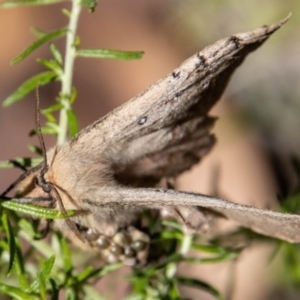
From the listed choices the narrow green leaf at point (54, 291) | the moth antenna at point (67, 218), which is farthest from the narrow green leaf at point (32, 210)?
the narrow green leaf at point (54, 291)

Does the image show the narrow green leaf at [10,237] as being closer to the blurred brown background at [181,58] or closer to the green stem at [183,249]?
the green stem at [183,249]

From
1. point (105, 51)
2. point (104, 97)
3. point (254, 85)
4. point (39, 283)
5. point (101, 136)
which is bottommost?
point (39, 283)

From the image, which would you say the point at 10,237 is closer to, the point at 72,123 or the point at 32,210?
the point at 32,210

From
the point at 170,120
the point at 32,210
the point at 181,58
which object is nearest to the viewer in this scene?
the point at 32,210

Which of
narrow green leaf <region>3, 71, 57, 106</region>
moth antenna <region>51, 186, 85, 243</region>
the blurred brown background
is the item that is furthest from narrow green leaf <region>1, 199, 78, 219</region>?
the blurred brown background

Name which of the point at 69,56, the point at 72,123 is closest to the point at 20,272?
the point at 72,123

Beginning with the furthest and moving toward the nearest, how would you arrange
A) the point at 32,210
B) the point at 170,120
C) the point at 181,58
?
the point at 181,58
the point at 170,120
the point at 32,210

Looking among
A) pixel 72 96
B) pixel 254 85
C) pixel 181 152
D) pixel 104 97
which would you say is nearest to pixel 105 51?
pixel 72 96

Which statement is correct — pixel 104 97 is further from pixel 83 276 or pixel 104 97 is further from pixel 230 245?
pixel 83 276
